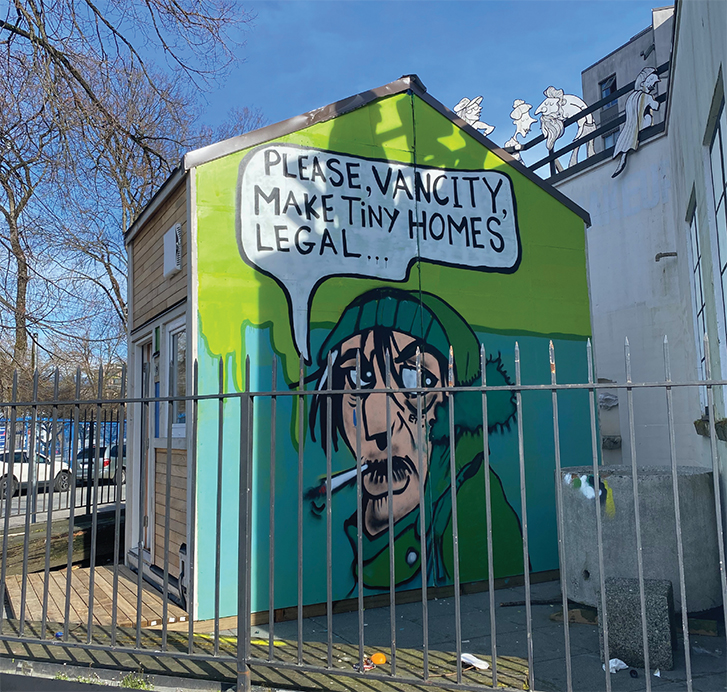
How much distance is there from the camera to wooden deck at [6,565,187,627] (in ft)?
18.2

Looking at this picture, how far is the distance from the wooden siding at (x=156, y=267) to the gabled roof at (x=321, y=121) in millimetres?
126

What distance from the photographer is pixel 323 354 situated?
6500 millimetres

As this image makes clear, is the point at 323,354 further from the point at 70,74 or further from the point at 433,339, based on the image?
the point at 70,74

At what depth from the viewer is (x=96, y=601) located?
6.09m

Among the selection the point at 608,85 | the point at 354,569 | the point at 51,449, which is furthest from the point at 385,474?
the point at 608,85

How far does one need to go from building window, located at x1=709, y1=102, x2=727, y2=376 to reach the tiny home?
2235 millimetres

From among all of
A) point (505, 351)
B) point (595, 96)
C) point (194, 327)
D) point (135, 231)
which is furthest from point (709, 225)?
point (595, 96)

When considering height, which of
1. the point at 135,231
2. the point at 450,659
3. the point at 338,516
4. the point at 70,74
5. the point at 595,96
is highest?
the point at 595,96

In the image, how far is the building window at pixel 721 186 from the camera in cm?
540

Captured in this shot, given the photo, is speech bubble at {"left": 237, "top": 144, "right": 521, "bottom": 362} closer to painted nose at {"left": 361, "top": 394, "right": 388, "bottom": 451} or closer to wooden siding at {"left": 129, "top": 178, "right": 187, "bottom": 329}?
wooden siding at {"left": 129, "top": 178, "right": 187, "bottom": 329}

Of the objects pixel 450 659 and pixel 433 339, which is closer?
pixel 450 659

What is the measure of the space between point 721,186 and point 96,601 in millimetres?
6809

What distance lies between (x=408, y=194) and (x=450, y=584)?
13.8ft

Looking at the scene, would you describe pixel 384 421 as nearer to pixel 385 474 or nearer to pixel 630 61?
pixel 385 474
